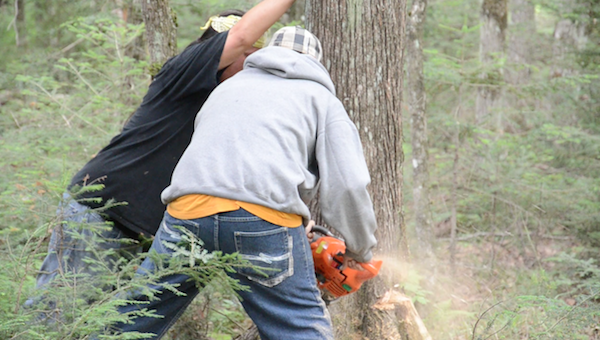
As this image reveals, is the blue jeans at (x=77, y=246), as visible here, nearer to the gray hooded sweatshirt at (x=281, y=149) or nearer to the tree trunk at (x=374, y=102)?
the gray hooded sweatshirt at (x=281, y=149)

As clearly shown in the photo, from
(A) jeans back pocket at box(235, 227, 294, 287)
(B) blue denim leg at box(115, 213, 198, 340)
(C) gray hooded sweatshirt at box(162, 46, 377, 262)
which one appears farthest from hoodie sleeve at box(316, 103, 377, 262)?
(B) blue denim leg at box(115, 213, 198, 340)

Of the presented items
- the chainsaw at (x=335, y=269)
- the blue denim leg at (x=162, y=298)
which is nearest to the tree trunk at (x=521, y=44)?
the chainsaw at (x=335, y=269)

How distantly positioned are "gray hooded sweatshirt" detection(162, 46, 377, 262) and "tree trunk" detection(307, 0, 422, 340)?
0.73 meters

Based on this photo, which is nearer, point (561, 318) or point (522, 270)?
point (561, 318)

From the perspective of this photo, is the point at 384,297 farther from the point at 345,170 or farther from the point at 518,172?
the point at 518,172

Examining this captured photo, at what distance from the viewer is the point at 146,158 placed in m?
3.22

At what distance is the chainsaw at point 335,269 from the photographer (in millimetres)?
2783

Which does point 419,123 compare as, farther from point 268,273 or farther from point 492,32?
point 268,273

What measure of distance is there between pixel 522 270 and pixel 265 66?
16.6 ft

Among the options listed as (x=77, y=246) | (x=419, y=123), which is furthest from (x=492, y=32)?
(x=77, y=246)

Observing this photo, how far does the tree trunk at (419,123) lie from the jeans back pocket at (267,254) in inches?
158

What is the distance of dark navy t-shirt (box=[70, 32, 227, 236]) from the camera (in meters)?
3.14

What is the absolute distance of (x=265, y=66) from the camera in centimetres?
264

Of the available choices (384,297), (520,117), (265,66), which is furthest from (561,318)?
(520,117)
